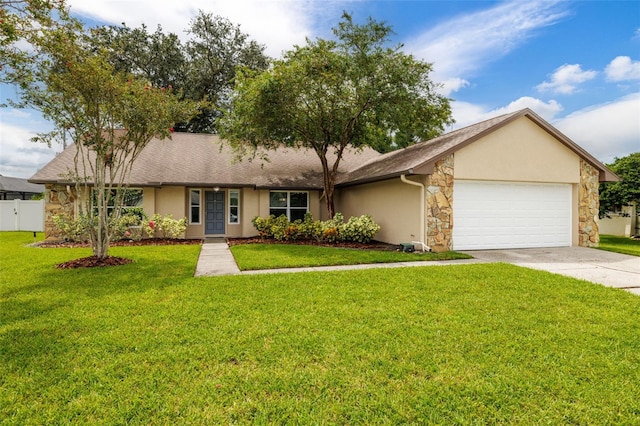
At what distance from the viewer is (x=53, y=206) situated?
547 inches

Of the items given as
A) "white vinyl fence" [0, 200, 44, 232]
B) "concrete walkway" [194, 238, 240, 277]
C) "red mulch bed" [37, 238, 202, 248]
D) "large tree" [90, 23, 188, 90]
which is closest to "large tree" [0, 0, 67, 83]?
"concrete walkway" [194, 238, 240, 277]

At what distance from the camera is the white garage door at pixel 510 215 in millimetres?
10820

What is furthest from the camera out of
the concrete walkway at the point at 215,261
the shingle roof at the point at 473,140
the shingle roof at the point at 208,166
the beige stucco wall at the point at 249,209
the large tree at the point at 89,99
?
the beige stucco wall at the point at 249,209

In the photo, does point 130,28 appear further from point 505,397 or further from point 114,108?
point 505,397

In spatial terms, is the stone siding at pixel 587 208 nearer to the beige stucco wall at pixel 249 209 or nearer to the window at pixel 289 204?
the window at pixel 289 204

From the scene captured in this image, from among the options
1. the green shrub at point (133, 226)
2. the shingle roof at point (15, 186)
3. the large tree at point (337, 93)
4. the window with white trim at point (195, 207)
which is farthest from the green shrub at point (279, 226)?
the shingle roof at point (15, 186)

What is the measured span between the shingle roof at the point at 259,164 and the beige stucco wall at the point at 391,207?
0.64 m

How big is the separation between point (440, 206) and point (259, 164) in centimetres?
915

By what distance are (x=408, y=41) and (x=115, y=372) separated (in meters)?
12.7

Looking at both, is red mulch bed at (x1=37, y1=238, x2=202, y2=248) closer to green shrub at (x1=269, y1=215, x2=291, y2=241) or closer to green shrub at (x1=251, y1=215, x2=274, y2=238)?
green shrub at (x1=251, y1=215, x2=274, y2=238)

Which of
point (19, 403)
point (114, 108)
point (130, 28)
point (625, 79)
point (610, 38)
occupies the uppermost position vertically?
point (130, 28)

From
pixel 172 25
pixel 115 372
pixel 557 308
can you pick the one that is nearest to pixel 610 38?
pixel 557 308

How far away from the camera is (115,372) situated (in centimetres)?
323

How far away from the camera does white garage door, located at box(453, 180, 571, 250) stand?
10820 millimetres
